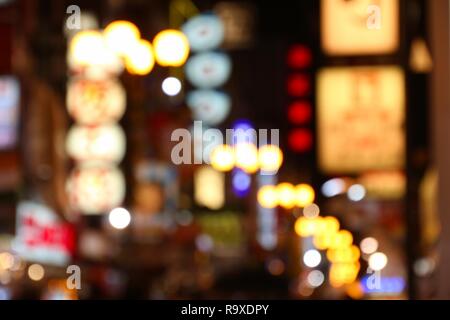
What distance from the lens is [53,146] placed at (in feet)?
56.5

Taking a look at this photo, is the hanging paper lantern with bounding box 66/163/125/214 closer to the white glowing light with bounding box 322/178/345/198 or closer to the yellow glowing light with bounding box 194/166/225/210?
the white glowing light with bounding box 322/178/345/198

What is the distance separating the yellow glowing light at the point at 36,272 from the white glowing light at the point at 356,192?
19.8ft

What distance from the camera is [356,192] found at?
14.8 meters

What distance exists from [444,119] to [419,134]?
6093 millimetres

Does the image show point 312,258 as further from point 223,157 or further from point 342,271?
point 223,157

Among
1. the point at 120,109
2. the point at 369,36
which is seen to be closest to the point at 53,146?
the point at 120,109

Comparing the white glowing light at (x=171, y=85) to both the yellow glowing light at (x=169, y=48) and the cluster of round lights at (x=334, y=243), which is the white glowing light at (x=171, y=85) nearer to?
the cluster of round lights at (x=334, y=243)

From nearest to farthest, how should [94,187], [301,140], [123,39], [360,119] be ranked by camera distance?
[360,119] < [301,140] < [123,39] < [94,187]

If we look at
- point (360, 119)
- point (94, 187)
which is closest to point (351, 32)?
point (360, 119)

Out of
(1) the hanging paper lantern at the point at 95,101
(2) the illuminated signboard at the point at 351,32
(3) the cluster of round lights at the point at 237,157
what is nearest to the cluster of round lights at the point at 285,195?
(3) the cluster of round lights at the point at 237,157

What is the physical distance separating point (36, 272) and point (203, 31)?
10124 mm

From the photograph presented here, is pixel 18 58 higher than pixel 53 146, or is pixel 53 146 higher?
pixel 18 58
